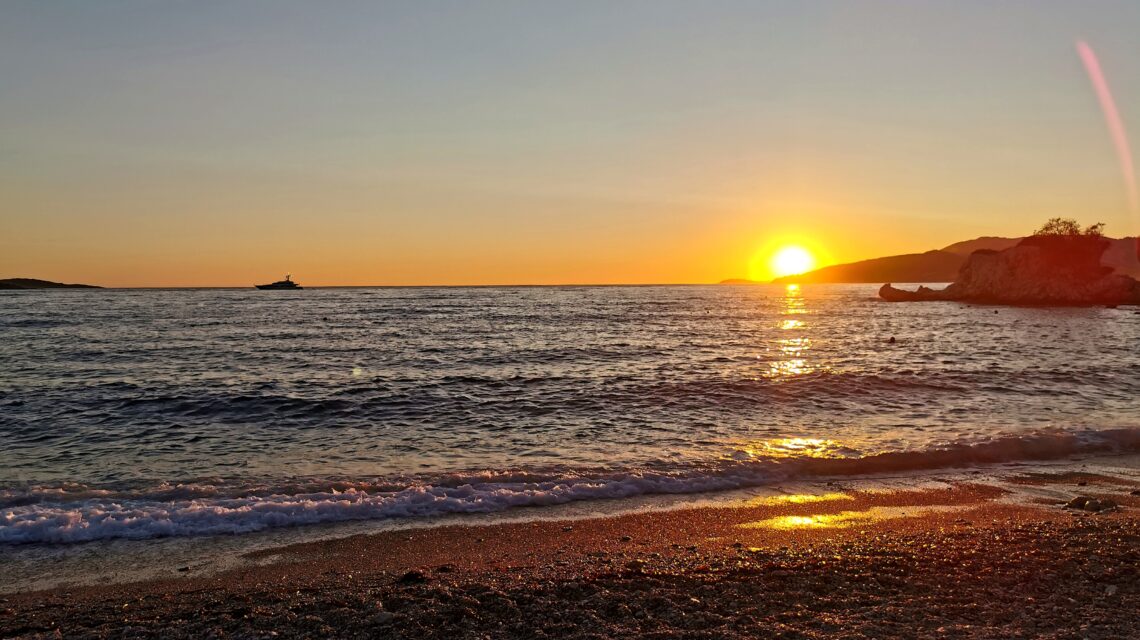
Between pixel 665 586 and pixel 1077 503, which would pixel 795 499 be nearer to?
pixel 1077 503

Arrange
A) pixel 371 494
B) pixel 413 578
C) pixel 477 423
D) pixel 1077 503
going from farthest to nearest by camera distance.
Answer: pixel 477 423
pixel 371 494
pixel 1077 503
pixel 413 578

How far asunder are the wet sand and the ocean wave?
49.1 inches

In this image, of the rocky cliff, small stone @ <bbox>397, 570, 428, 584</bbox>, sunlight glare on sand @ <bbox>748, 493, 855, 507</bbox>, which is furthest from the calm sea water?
the rocky cliff

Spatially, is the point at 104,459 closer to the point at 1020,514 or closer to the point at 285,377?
the point at 285,377

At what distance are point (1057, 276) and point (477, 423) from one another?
106m

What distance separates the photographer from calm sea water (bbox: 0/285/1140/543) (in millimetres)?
11328

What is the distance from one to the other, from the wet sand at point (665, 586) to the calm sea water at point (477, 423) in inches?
82.6

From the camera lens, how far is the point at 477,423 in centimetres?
1783

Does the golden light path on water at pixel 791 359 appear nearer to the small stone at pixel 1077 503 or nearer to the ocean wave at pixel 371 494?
the ocean wave at pixel 371 494

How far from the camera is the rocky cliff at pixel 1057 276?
88.9m

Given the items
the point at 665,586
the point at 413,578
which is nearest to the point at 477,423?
the point at 413,578

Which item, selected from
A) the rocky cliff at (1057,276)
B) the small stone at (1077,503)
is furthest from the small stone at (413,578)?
the rocky cliff at (1057,276)

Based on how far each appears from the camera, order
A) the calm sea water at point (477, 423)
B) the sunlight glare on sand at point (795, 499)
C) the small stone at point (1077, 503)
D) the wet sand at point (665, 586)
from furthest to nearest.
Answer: the calm sea water at point (477, 423) < the sunlight glare on sand at point (795, 499) < the small stone at point (1077, 503) < the wet sand at point (665, 586)

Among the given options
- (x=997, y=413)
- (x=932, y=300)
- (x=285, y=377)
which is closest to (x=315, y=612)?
(x=997, y=413)
